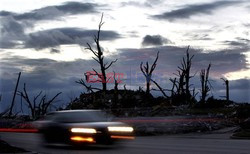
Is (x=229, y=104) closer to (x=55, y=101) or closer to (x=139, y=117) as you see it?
(x=139, y=117)

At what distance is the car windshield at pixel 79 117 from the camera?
1877 cm

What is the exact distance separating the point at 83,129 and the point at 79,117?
36.6 inches

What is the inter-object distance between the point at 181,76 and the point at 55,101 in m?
17.0

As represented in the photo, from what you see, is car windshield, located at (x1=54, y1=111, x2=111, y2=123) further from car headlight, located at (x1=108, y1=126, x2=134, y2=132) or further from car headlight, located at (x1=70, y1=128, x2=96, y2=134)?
car headlight, located at (x1=108, y1=126, x2=134, y2=132)

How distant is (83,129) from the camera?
18000 mm

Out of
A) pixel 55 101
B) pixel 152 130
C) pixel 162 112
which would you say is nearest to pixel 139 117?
pixel 162 112

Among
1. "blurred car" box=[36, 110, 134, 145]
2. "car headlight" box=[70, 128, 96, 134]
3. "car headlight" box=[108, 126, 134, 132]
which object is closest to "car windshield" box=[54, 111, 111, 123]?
"blurred car" box=[36, 110, 134, 145]

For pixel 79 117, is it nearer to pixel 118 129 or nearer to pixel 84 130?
pixel 84 130

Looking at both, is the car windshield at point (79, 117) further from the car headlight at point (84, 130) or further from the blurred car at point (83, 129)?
the car headlight at point (84, 130)

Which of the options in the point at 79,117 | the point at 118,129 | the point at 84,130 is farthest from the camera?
the point at 79,117

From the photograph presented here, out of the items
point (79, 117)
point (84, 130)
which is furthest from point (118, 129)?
point (79, 117)

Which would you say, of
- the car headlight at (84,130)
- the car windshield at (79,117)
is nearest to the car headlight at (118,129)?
the car headlight at (84,130)

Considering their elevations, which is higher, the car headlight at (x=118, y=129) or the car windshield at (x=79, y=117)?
the car windshield at (x=79, y=117)

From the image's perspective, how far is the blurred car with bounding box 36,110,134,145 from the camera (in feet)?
58.6
